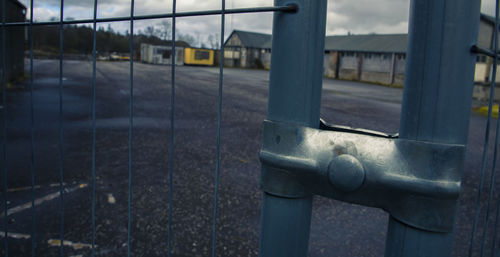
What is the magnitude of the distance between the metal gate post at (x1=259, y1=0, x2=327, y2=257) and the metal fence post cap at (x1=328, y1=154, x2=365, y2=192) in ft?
0.32

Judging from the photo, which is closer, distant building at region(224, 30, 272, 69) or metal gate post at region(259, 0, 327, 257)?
metal gate post at region(259, 0, 327, 257)

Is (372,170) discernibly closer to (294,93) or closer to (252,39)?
(294,93)

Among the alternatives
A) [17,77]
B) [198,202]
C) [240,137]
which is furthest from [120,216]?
[17,77]

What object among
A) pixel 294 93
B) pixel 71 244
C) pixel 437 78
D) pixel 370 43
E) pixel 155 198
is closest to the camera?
pixel 437 78

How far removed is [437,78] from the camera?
2.34ft

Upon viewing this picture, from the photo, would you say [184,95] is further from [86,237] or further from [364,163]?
[364,163]

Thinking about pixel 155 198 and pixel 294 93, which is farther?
pixel 155 198

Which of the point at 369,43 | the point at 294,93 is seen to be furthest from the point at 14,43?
the point at 369,43

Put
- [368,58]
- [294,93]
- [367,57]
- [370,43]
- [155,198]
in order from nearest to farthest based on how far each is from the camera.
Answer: [294,93], [155,198], [368,58], [367,57], [370,43]

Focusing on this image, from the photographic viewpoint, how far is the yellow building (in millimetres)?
47625

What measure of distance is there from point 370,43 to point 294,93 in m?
38.1

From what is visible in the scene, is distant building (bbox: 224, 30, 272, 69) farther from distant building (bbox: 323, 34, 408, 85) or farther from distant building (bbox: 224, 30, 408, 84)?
distant building (bbox: 323, 34, 408, 85)

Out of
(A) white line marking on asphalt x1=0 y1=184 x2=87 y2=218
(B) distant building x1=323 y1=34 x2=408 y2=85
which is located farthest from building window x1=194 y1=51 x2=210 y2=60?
(A) white line marking on asphalt x1=0 y1=184 x2=87 y2=218

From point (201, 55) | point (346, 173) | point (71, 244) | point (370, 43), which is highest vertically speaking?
point (370, 43)
